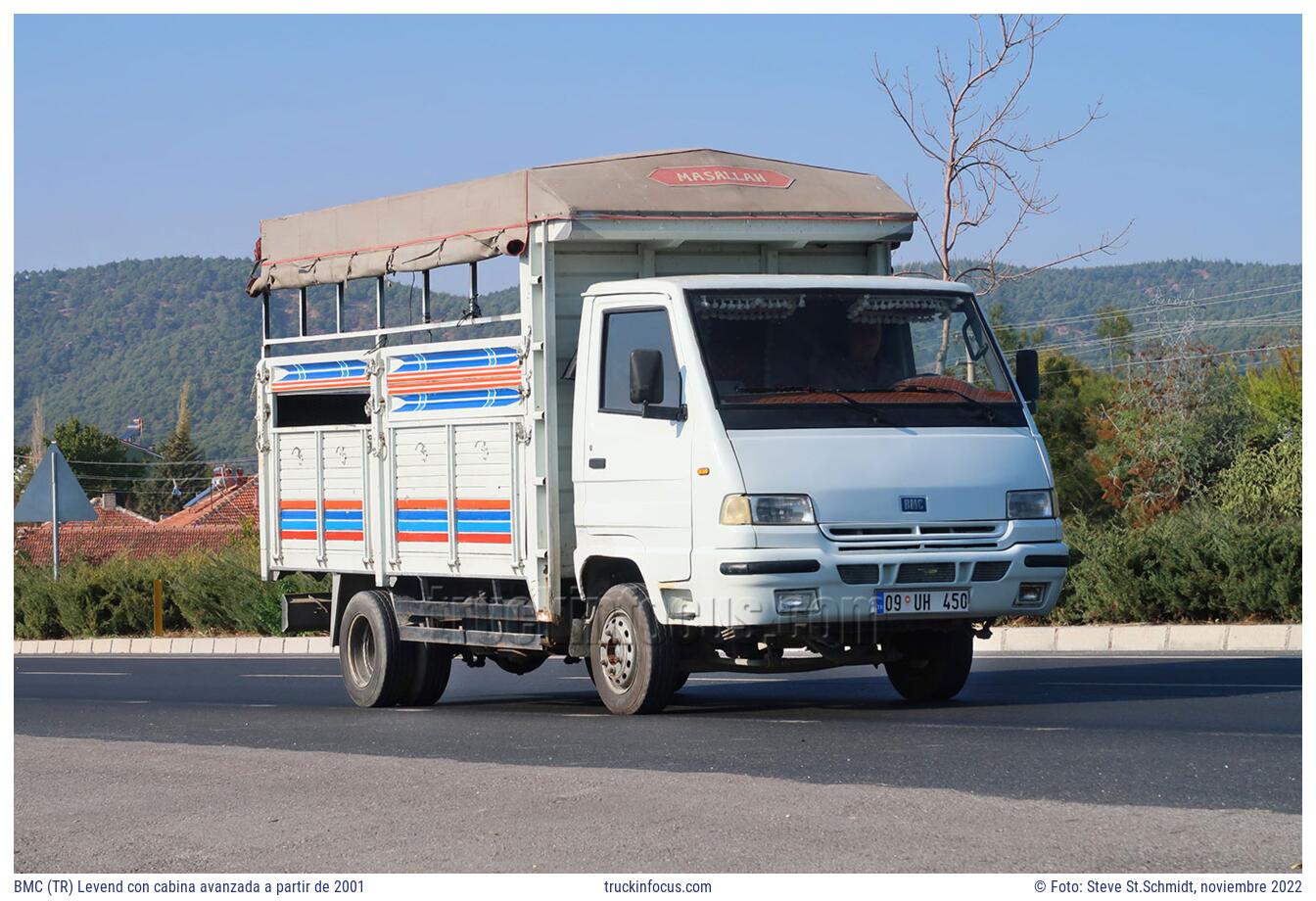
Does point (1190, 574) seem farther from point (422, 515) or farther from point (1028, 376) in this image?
point (422, 515)

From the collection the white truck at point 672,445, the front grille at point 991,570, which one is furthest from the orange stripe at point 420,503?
the front grille at point 991,570

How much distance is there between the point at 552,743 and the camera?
11.0 m

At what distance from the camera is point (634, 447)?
39.6 ft

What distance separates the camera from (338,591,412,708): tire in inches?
571

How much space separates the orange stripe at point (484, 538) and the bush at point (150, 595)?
15.0 m

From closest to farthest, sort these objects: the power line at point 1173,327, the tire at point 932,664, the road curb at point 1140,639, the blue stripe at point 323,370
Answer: the tire at point 932,664
the blue stripe at point 323,370
the road curb at point 1140,639
the power line at point 1173,327

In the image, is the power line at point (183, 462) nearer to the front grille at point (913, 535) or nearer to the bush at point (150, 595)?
the bush at point (150, 595)

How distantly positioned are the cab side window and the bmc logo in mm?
1121

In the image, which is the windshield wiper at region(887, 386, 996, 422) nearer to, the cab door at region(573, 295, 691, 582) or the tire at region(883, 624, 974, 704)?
the cab door at region(573, 295, 691, 582)

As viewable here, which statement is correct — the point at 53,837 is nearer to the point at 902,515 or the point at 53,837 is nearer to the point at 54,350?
the point at 902,515

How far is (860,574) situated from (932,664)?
1832 mm

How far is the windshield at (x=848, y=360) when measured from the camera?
1173cm

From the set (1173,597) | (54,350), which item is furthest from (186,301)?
(1173,597)

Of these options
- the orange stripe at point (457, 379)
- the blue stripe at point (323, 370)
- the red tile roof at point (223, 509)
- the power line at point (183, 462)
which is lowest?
the orange stripe at point (457, 379)
